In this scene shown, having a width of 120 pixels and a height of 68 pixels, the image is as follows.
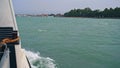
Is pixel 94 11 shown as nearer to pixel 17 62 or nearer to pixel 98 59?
pixel 98 59

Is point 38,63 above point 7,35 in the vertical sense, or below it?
below

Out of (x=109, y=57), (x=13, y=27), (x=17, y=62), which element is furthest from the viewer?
(x=109, y=57)

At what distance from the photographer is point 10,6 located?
166 inches

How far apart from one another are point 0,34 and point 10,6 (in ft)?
2.94

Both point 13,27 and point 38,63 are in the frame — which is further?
point 38,63

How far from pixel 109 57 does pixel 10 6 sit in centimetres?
923

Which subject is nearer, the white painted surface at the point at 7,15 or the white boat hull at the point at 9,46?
the white boat hull at the point at 9,46

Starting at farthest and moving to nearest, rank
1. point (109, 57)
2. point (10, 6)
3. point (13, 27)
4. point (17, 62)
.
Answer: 1. point (109, 57)
2. point (10, 6)
3. point (13, 27)
4. point (17, 62)

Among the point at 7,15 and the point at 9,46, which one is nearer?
the point at 9,46

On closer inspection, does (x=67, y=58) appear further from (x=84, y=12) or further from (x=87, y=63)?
(x=84, y=12)

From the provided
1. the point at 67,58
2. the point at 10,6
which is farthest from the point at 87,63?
the point at 10,6

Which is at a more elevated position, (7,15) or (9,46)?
(7,15)

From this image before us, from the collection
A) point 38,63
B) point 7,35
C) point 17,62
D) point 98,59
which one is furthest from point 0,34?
point 98,59

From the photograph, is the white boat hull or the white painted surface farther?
the white painted surface
